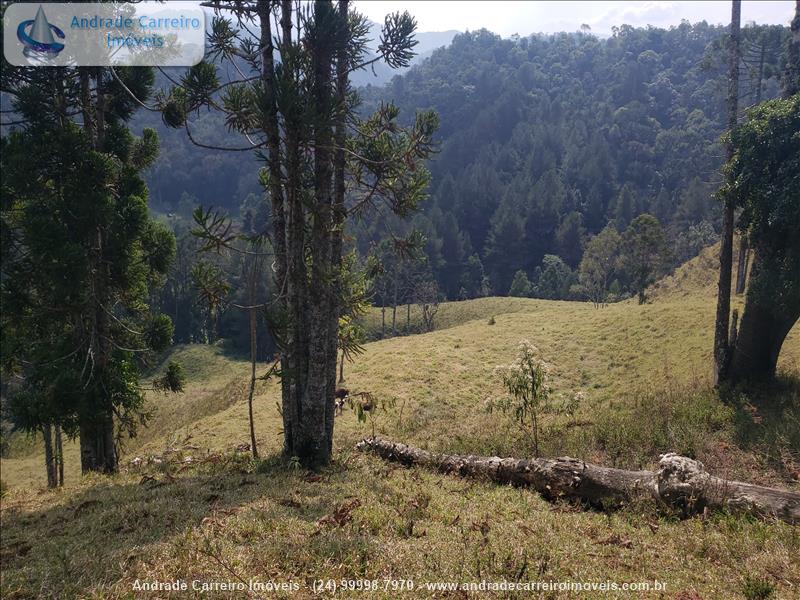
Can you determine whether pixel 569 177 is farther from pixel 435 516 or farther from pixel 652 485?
pixel 435 516

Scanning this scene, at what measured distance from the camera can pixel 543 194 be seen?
133000mm

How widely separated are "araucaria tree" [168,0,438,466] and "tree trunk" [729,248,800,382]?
11.3m

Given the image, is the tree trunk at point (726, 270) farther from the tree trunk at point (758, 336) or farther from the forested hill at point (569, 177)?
the forested hill at point (569, 177)

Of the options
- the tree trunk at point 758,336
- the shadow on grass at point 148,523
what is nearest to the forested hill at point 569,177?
the tree trunk at point 758,336

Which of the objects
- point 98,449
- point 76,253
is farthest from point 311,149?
point 98,449

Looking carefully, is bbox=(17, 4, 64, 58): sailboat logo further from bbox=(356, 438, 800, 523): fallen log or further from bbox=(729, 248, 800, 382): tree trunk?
bbox=(729, 248, 800, 382): tree trunk

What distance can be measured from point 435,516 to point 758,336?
1348cm

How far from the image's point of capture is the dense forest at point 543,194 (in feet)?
264

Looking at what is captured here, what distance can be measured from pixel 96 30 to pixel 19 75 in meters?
2.55

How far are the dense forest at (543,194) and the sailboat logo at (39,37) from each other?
4104 cm

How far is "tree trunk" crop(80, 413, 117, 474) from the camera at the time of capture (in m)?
14.9

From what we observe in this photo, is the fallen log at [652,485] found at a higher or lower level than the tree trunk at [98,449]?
higher

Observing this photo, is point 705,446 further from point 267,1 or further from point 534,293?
point 534,293

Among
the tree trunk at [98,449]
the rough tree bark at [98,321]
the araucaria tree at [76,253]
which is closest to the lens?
the araucaria tree at [76,253]
